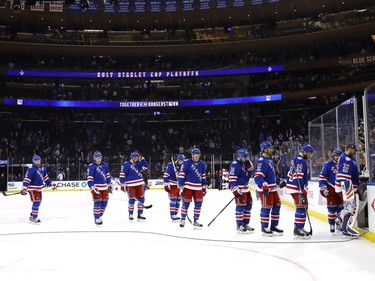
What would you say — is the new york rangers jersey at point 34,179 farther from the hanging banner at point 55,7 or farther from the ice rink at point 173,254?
the hanging banner at point 55,7

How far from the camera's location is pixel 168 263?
5969 mm

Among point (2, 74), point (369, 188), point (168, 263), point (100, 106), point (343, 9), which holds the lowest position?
point (168, 263)

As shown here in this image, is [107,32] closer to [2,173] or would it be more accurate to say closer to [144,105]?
[144,105]

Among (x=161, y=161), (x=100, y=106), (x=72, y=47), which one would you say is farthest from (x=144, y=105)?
(x=161, y=161)

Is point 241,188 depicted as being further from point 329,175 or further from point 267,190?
point 329,175

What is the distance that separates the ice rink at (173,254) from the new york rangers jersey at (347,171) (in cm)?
99

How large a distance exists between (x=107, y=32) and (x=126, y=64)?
2.92 m

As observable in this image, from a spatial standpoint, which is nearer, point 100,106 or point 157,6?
point 157,6

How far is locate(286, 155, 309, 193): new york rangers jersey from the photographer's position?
26.7 feet

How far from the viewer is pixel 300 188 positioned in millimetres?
8070

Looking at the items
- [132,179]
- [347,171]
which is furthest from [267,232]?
[132,179]

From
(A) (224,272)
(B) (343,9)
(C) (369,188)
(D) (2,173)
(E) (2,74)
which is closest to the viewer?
(A) (224,272)

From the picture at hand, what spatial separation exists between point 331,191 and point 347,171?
732mm

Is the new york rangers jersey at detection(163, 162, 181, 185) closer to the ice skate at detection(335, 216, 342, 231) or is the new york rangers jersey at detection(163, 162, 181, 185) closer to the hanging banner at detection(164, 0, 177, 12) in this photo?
the ice skate at detection(335, 216, 342, 231)
